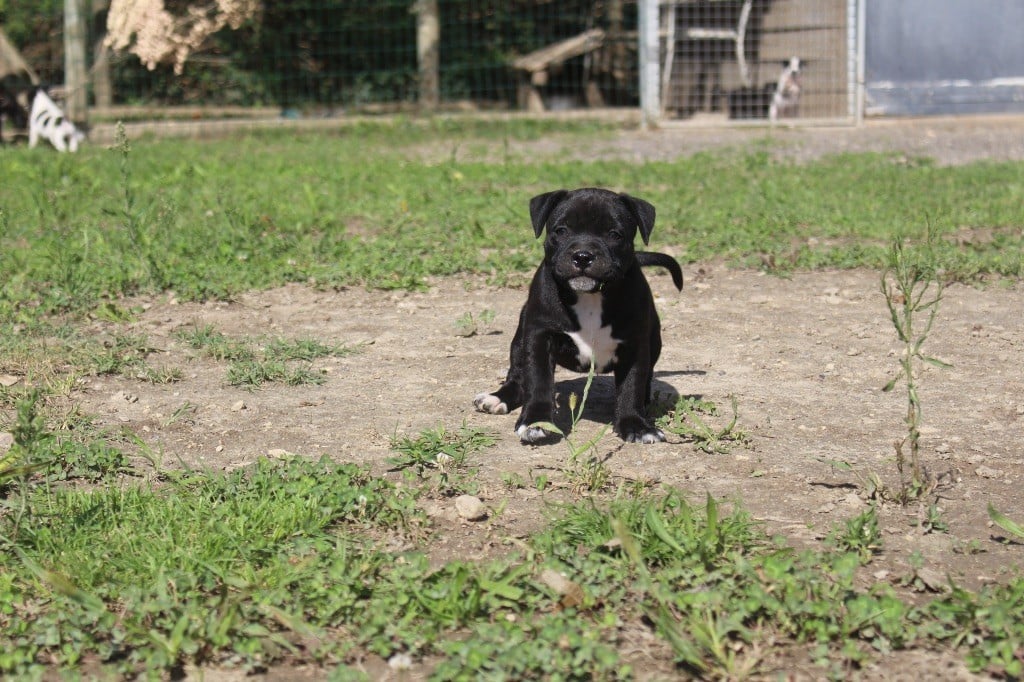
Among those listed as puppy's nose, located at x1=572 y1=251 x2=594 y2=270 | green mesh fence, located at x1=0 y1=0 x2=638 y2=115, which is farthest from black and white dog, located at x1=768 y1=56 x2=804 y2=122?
puppy's nose, located at x1=572 y1=251 x2=594 y2=270

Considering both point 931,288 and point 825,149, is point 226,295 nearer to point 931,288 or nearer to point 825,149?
point 931,288

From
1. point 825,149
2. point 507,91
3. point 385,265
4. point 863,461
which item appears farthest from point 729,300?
point 507,91

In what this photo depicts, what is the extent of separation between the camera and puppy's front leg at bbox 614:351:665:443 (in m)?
4.59

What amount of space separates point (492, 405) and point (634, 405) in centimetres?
59

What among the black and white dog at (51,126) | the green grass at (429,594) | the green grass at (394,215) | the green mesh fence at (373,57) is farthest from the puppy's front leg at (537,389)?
the green mesh fence at (373,57)

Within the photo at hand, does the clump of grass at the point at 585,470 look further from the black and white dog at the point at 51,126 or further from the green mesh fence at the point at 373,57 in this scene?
the green mesh fence at the point at 373,57

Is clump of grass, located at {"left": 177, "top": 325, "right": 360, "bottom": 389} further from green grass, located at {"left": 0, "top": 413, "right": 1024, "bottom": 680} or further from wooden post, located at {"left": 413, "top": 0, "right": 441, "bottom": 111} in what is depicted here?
wooden post, located at {"left": 413, "top": 0, "right": 441, "bottom": 111}

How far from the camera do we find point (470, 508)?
12.7 feet

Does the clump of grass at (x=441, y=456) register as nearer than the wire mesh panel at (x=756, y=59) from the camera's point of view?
Yes

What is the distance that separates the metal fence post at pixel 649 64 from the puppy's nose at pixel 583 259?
35.4 feet

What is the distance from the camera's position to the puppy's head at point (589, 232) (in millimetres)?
4527

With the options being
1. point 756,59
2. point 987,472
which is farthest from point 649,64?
point 987,472

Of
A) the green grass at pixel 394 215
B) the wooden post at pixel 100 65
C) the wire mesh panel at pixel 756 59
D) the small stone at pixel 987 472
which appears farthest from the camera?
the wire mesh panel at pixel 756 59

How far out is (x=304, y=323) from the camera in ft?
20.8
